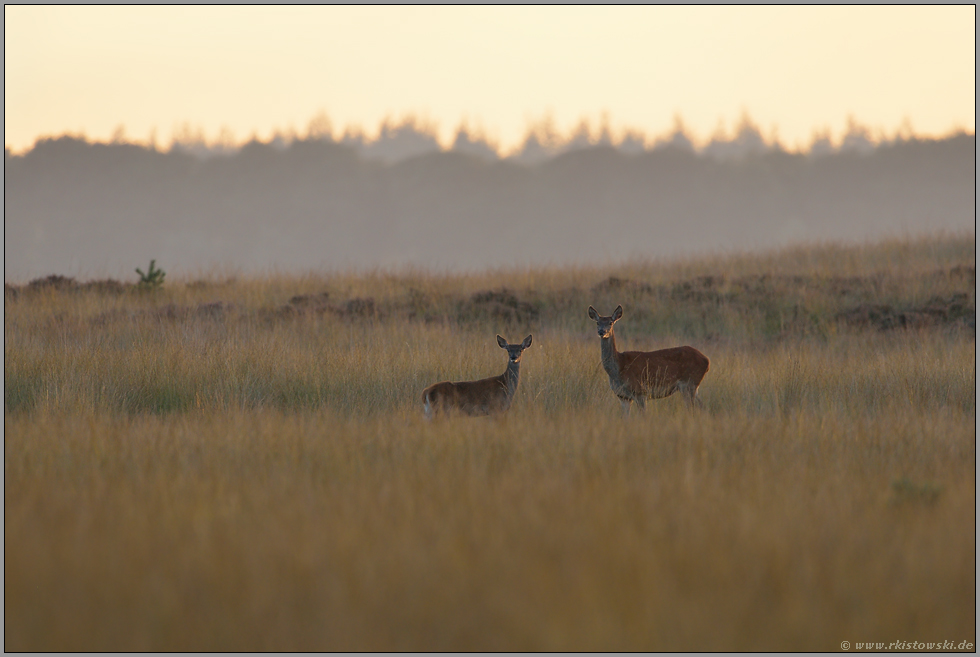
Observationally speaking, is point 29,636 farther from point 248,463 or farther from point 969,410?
point 969,410

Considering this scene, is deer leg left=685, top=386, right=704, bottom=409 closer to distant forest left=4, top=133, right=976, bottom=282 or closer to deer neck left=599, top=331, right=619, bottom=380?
deer neck left=599, top=331, right=619, bottom=380

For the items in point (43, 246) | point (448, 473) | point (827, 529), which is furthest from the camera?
point (43, 246)

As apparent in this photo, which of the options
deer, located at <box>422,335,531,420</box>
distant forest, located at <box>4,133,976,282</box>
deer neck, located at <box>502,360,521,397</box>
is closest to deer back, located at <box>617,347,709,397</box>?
deer neck, located at <box>502,360,521,397</box>

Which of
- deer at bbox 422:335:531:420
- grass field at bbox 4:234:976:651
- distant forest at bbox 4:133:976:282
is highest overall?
distant forest at bbox 4:133:976:282

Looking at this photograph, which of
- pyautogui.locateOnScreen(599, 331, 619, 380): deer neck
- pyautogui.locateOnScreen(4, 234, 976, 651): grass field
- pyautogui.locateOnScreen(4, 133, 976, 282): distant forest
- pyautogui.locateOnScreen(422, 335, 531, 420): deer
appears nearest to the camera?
pyautogui.locateOnScreen(4, 234, 976, 651): grass field

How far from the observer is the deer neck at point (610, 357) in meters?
9.00

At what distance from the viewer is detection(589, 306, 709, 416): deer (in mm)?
8797

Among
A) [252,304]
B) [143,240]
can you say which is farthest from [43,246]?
[252,304]

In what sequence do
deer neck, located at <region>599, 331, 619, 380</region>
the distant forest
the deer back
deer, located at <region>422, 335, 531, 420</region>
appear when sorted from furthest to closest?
the distant forest → deer neck, located at <region>599, 331, 619, 380</region> → the deer back → deer, located at <region>422, 335, 531, 420</region>

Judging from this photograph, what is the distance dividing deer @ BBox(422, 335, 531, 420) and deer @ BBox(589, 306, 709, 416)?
43.5 inches

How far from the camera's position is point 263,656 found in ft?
10.7

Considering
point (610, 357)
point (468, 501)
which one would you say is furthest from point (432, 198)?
point (468, 501)

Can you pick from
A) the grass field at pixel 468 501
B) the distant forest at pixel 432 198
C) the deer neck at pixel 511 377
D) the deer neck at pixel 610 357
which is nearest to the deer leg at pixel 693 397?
the grass field at pixel 468 501

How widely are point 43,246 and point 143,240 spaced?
9.28 metres
